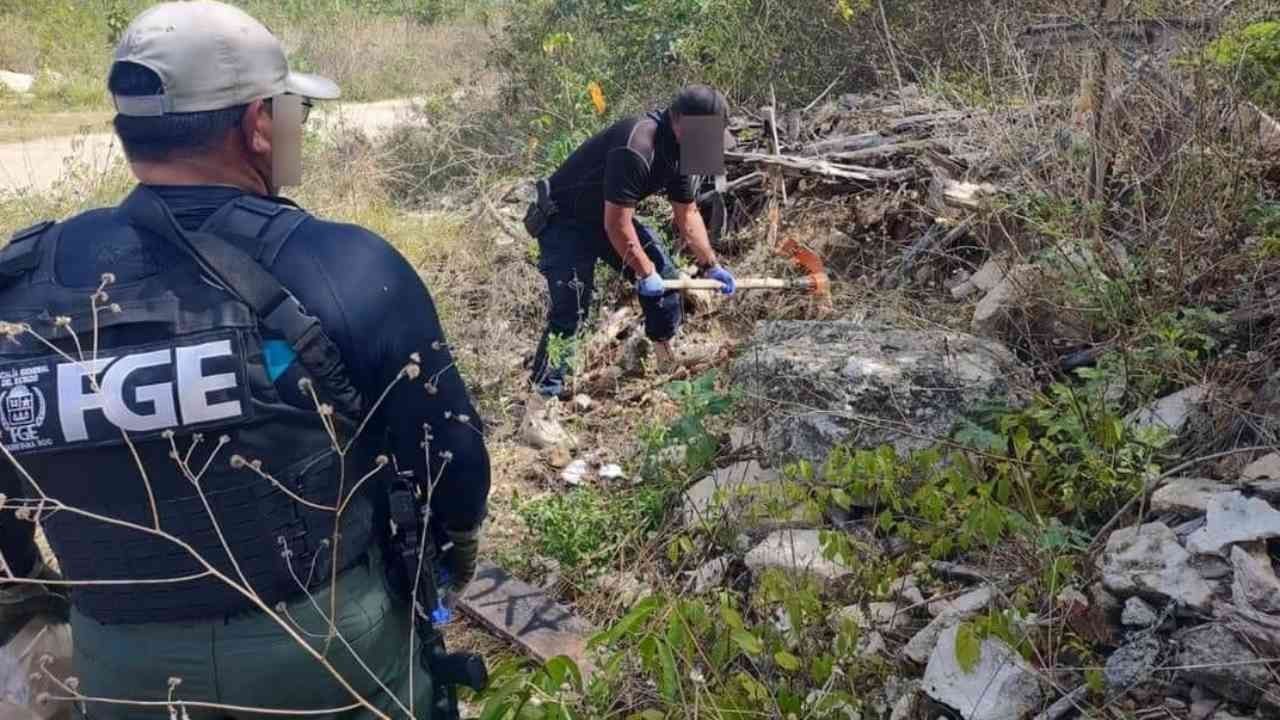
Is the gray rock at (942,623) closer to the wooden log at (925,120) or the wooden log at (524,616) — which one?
the wooden log at (524,616)

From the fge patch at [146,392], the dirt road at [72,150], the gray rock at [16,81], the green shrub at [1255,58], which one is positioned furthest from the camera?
the gray rock at [16,81]

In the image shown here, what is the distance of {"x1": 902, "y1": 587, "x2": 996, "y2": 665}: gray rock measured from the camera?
2.34 meters

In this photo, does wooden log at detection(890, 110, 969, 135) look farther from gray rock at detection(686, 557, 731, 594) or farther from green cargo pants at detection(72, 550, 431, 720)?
green cargo pants at detection(72, 550, 431, 720)

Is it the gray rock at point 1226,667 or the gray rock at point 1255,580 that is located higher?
the gray rock at point 1255,580

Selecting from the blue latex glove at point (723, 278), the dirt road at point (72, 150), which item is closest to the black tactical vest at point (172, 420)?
the blue latex glove at point (723, 278)

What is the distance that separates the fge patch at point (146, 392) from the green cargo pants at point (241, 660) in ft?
1.04

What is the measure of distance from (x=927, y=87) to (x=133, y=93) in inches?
208

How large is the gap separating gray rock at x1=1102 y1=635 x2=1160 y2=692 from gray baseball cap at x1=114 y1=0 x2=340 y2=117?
1908 mm

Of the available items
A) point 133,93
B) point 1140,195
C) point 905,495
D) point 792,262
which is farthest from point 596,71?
point 133,93

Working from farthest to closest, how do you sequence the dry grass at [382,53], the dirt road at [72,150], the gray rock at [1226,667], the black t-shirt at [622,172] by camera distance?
the dry grass at [382,53], the dirt road at [72,150], the black t-shirt at [622,172], the gray rock at [1226,667]

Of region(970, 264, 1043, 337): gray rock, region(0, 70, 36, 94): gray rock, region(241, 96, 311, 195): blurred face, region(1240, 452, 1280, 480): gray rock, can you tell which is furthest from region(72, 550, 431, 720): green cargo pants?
region(0, 70, 36, 94): gray rock

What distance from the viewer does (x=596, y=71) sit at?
8102 millimetres

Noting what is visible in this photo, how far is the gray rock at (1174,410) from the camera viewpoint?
270 cm

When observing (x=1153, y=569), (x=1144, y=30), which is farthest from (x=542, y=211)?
(x=1153, y=569)
